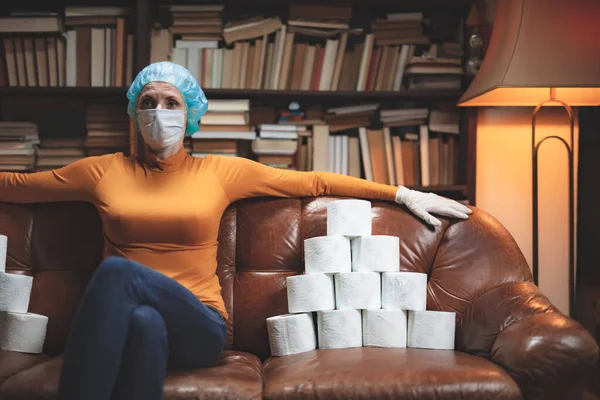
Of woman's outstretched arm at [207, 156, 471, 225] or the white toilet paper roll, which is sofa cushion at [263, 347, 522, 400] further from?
the white toilet paper roll

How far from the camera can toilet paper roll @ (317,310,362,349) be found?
207 centimetres

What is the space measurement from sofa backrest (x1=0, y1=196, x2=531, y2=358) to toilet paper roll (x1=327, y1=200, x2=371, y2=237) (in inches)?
6.0

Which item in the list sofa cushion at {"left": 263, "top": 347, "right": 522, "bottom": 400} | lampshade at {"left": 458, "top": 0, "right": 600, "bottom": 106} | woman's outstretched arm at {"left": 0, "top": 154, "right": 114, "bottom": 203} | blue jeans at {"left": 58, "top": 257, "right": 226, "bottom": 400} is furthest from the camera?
lampshade at {"left": 458, "top": 0, "right": 600, "bottom": 106}

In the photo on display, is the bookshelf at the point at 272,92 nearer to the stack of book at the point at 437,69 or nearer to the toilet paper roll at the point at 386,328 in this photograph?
the stack of book at the point at 437,69

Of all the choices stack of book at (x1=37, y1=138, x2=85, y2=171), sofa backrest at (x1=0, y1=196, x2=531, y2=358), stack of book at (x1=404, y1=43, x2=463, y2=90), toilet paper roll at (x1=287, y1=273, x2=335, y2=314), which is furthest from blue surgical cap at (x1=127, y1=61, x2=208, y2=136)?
stack of book at (x1=404, y1=43, x2=463, y2=90)

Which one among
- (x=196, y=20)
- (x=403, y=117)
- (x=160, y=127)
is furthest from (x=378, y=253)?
(x=196, y=20)

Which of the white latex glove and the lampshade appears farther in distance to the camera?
the lampshade

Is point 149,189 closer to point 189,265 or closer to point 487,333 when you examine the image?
point 189,265

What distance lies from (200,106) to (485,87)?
1.11m

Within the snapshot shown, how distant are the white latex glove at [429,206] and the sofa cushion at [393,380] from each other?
59 cm

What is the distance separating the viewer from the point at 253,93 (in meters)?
3.22

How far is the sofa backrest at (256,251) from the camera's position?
223 centimetres

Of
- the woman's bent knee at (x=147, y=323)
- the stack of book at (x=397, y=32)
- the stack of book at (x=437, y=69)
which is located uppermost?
the stack of book at (x=397, y=32)

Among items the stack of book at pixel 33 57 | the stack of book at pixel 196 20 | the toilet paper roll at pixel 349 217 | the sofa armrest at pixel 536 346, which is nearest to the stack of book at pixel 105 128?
A: the stack of book at pixel 33 57
